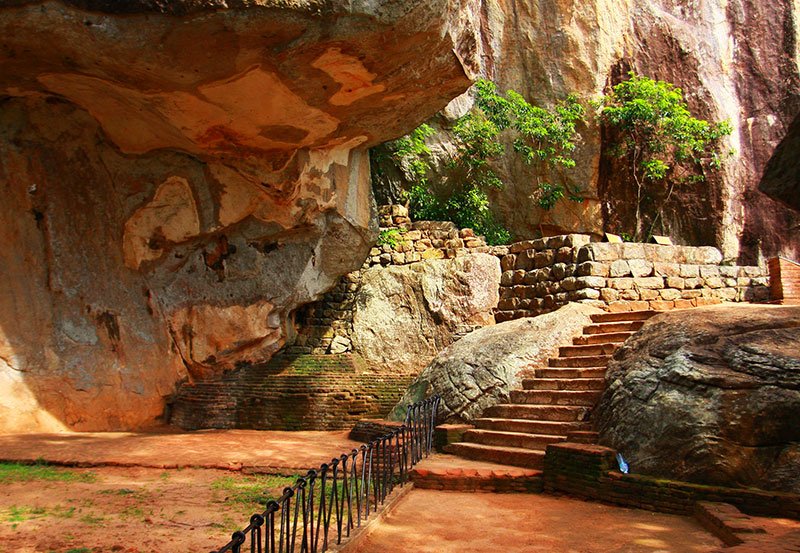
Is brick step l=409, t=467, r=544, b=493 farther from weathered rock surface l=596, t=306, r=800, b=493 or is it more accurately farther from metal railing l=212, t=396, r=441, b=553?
weathered rock surface l=596, t=306, r=800, b=493

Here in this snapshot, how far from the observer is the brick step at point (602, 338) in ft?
26.4

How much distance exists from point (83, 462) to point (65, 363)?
369cm

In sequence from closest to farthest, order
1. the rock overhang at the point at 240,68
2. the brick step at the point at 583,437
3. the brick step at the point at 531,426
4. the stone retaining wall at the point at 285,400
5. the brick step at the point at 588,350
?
1. the brick step at the point at 583,437
2. the rock overhang at the point at 240,68
3. the brick step at the point at 531,426
4. the brick step at the point at 588,350
5. the stone retaining wall at the point at 285,400

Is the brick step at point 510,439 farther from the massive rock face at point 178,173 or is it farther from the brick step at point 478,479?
the massive rock face at point 178,173

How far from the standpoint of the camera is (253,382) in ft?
40.1

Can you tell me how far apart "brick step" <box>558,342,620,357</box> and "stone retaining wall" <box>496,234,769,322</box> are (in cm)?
170

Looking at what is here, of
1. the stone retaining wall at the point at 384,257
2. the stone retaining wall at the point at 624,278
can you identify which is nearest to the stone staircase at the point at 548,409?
the stone retaining wall at the point at 624,278

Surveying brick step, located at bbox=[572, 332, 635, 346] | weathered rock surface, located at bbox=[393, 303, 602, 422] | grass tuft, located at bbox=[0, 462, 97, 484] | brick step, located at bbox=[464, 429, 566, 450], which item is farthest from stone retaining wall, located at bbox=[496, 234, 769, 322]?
grass tuft, located at bbox=[0, 462, 97, 484]

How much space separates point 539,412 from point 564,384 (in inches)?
23.1

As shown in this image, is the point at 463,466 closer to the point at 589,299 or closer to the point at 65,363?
the point at 589,299

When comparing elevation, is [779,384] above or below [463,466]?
above

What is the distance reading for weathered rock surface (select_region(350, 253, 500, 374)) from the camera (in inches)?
506

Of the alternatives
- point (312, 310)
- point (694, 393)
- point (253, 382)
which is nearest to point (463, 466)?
point (694, 393)

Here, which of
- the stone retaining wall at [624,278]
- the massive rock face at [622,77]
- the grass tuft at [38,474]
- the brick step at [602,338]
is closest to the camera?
the grass tuft at [38,474]
